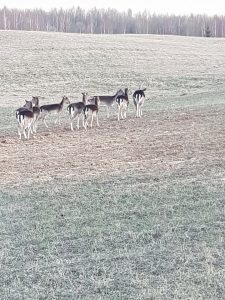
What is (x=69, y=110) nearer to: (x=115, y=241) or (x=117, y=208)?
(x=117, y=208)

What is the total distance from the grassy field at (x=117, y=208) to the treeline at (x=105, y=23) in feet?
333

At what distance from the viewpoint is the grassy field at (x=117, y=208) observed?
20.4ft

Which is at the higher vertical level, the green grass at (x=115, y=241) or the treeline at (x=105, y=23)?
the treeline at (x=105, y=23)

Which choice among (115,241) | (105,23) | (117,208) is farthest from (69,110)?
(105,23)

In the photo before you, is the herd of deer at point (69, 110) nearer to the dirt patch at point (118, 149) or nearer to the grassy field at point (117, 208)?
the dirt patch at point (118, 149)

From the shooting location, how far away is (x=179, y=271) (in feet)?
20.8

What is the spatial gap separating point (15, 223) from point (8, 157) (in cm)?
671

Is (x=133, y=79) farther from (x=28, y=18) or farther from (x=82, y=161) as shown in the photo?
(x=28, y=18)

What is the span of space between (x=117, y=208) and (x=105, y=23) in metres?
122

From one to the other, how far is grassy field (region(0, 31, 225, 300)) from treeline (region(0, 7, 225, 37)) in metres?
101

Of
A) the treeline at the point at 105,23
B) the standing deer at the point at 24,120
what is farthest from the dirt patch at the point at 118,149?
the treeline at the point at 105,23

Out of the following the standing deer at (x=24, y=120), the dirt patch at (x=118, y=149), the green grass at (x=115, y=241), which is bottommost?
the green grass at (x=115, y=241)

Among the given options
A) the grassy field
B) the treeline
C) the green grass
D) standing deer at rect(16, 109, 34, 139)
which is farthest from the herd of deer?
the treeline

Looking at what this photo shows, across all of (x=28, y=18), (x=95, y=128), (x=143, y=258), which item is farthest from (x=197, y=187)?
(x=28, y=18)
